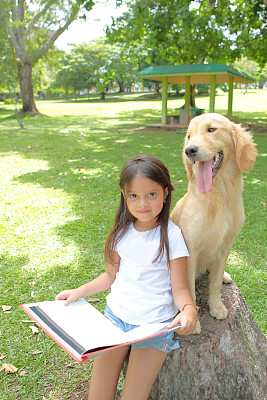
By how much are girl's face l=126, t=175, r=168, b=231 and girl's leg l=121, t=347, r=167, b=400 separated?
751 mm

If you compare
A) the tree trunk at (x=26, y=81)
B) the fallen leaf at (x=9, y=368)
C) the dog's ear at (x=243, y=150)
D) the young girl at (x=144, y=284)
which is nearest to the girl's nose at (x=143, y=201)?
the young girl at (x=144, y=284)

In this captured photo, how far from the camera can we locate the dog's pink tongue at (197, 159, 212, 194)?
2.02m

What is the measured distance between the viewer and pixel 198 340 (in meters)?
2.19

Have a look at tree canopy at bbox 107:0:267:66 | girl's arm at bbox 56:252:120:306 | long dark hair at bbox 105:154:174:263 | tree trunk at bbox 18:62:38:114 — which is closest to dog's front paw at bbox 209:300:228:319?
long dark hair at bbox 105:154:174:263

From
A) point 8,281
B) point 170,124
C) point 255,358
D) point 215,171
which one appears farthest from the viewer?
point 170,124

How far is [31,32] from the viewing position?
2109 centimetres

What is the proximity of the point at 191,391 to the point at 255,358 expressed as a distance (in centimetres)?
54

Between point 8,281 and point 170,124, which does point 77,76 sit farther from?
point 8,281

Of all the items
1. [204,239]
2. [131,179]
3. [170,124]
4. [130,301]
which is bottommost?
[170,124]

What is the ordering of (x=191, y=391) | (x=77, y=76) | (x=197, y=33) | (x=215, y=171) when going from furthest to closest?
(x=77, y=76), (x=197, y=33), (x=191, y=391), (x=215, y=171)

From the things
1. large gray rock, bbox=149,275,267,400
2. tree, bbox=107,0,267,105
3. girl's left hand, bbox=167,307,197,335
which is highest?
tree, bbox=107,0,267,105

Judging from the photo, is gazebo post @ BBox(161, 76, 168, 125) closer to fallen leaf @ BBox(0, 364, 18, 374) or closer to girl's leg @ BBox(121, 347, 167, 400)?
fallen leaf @ BBox(0, 364, 18, 374)

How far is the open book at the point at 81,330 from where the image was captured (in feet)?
5.18

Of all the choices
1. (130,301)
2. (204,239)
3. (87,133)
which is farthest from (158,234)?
(87,133)
